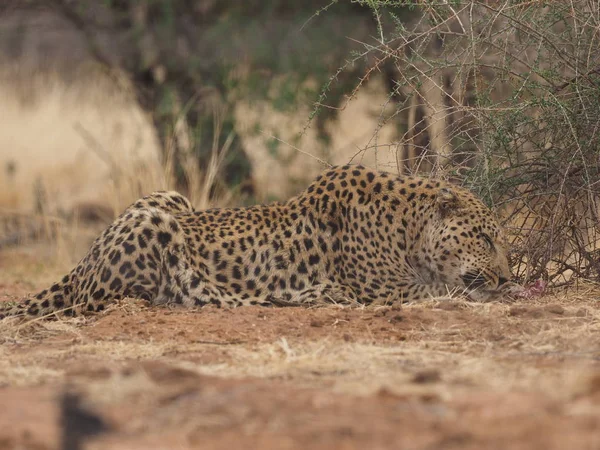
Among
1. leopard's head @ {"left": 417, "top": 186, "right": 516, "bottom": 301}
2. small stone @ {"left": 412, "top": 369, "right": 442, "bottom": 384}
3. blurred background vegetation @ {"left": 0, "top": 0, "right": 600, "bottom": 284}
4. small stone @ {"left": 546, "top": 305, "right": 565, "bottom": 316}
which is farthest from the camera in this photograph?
blurred background vegetation @ {"left": 0, "top": 0, "right": 600, "bottom": 284}

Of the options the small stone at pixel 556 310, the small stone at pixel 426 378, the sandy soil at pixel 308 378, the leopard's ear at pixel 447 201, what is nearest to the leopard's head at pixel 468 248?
the leopard's ear at pixel 447 201

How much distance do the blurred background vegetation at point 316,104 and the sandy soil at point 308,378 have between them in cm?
120

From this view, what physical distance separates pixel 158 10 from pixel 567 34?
8.75 meters

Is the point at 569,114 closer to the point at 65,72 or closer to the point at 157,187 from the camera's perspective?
the point at 157,187

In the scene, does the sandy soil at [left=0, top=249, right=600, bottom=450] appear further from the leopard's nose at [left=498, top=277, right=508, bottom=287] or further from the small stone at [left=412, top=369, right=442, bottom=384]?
the leopard's nose at [left=498, top=277, right=508, bottom=287]

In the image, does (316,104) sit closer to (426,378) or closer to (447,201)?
(447,201)

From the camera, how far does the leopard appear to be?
7344mm

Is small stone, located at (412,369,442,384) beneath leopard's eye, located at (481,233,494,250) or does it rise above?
beneath

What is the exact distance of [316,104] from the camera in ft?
24.8

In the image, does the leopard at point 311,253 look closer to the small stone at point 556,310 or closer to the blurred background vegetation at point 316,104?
the blurred background vegetation at point 316,104

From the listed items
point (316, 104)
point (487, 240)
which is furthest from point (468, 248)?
point (316, 104)

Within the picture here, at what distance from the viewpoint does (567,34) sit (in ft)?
26.0

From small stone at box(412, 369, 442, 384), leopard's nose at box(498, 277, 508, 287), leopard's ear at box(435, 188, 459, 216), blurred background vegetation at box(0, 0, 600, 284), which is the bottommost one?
leopard's nose at box(498, 277, 508, 287)

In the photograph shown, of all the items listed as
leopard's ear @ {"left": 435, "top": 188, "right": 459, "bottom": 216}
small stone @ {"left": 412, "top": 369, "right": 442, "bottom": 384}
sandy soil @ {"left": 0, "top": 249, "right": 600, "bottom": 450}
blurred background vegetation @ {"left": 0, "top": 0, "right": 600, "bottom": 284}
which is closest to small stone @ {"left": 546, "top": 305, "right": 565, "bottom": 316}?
sandy soil @ {"left": 0, "top": 249, "right": 600, "bottom": 450}
